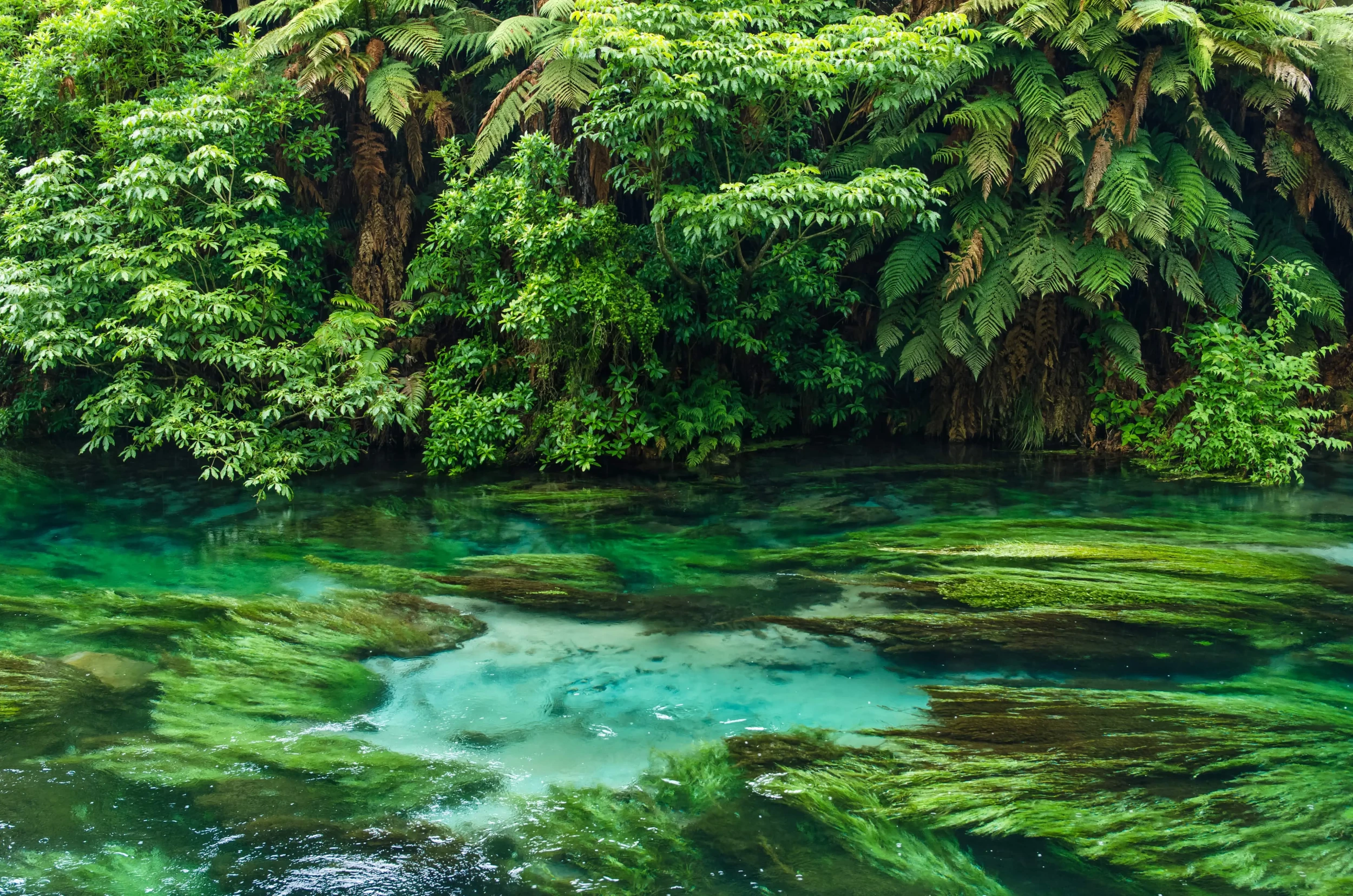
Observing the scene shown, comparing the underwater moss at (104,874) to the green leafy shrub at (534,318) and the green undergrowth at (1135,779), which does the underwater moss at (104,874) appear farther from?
the green leafy shrub at (534,318)

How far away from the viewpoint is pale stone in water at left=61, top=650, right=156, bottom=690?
4.12 metres

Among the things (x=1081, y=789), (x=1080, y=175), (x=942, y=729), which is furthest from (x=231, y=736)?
(x=1080, y=175)

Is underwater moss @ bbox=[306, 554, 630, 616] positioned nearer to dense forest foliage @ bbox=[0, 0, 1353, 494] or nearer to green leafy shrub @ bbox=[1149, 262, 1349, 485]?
dense forest foliage @ bbox=[0, 0, 1353, 494]

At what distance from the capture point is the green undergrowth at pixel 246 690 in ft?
10.6

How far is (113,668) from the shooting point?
427cm

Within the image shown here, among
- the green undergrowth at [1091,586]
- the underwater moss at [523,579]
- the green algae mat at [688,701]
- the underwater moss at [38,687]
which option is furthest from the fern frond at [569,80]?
the underwater moss at [38,687]

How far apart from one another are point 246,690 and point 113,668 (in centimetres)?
71

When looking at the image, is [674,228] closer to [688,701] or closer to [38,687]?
[688,701]

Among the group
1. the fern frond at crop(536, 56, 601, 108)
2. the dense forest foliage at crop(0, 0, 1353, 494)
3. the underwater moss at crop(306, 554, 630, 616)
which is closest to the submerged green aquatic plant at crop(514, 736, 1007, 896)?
the underwater moss at crop(306, 554, 630, 616)

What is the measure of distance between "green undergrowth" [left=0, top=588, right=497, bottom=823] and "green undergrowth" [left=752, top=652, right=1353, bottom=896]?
55.4 inches

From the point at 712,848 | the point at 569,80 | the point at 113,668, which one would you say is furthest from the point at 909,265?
the point at 113,668

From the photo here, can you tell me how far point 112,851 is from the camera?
2855mm

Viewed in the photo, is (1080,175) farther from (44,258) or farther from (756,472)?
(44,258)

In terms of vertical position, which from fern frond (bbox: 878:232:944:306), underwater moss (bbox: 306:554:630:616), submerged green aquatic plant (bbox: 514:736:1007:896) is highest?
fern frond (bbox: 878:232:944:306)
